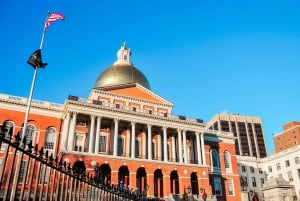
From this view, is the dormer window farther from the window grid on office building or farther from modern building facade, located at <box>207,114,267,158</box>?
modern building facade, located at <box>207,114,267,158</box>

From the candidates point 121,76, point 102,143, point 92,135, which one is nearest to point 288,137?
point 121,76

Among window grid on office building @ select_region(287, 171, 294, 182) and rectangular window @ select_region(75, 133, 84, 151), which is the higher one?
rectangular window @ select_region(75, 133, 84, 151)

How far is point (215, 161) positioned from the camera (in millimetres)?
55094

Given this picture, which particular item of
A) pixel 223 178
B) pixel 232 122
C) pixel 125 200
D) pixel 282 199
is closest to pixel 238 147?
pixel 232 122

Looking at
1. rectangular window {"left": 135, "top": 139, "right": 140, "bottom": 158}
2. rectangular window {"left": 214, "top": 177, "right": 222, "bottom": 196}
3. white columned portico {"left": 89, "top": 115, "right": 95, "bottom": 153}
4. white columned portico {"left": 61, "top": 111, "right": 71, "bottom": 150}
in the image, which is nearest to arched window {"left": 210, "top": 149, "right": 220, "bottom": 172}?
rectangular window {"left": 214, "top": 177, "right": 222, "bottom": 196}

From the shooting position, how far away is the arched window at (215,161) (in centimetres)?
5404

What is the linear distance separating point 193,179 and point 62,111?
25054mm

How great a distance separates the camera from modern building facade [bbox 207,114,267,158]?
439 feet

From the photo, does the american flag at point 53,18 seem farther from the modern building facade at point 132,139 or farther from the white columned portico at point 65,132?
the white columned portico at point 65,132

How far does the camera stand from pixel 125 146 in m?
47.2

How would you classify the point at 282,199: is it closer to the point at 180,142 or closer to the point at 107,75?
the point at 180,142

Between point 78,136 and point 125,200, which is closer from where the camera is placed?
point 125,200

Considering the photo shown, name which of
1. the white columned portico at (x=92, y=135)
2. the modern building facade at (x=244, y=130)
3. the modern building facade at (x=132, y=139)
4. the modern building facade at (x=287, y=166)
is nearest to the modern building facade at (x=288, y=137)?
the modern building facade at (x=287, y=166)

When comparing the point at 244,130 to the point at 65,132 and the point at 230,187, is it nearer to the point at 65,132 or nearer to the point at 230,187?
the point at 230,187
